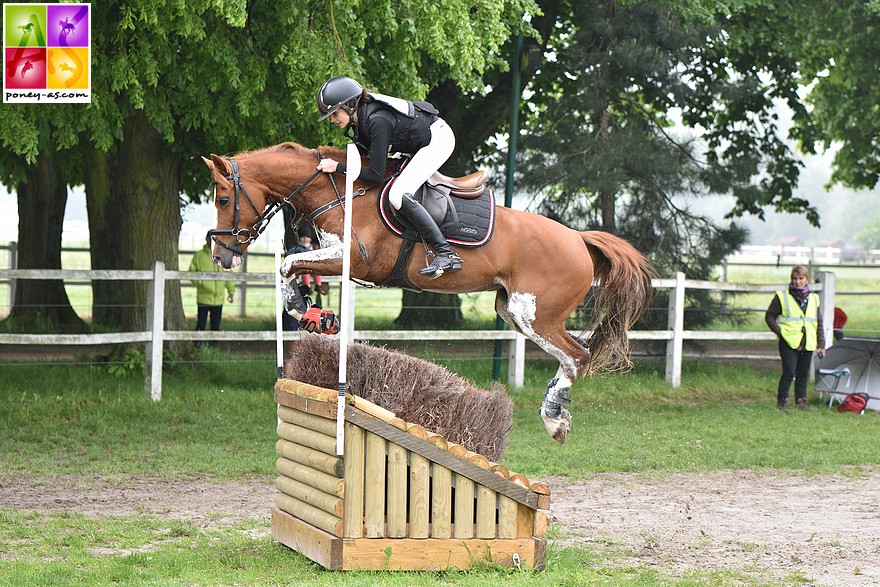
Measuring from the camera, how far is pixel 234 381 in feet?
39.0

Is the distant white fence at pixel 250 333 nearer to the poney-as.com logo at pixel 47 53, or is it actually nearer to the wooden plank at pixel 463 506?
the poney-as.com logo at pixel 47 53

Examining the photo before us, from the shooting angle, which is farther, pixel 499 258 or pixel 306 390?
pixel 499 258

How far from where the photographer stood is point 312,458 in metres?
5.43

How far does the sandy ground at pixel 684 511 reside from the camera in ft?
19.0

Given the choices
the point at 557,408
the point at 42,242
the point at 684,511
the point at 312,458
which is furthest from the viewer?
the point at 42,242

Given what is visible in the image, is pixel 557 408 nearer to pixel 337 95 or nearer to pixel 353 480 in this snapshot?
pixel 353 480

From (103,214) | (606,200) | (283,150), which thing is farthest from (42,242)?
(283,150)

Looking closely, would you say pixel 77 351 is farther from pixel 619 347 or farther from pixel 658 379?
pixel 619 347

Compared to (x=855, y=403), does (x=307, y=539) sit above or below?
above

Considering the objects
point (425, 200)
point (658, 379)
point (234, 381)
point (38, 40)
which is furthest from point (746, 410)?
point (38, 40)

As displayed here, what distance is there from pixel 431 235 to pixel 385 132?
2.00 feet

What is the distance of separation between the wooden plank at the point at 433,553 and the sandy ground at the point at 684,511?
588mm

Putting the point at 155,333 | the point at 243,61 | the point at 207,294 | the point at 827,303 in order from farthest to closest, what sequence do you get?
1. the point at 827,303
2. the point at 207,294
3. the point at 155,333
4. the point at 243,61

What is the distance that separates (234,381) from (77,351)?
9.24 feet
